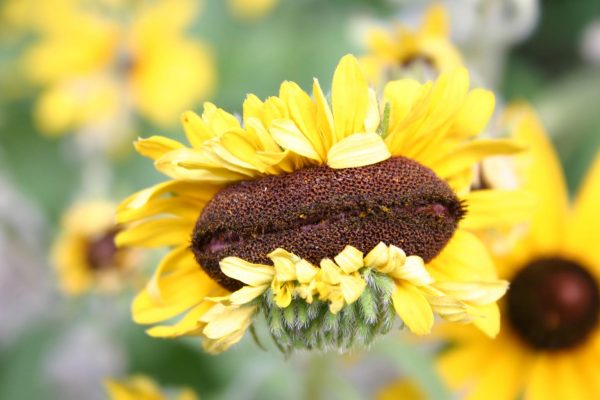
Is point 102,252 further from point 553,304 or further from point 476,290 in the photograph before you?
point 476,290

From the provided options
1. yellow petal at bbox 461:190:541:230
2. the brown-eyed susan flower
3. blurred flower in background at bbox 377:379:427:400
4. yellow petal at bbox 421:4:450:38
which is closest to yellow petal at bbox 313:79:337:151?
the brown-eyed susan flower

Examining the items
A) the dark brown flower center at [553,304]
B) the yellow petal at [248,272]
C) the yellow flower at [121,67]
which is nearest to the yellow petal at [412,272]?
the yellow petal at [248,272]

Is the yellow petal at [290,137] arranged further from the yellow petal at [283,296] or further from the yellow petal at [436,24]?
the yellow petal at [436,24]

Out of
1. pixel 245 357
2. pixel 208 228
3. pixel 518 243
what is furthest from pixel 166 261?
pixel 245 357

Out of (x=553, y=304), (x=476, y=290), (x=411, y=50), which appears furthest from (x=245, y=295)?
(x=553, y=304)

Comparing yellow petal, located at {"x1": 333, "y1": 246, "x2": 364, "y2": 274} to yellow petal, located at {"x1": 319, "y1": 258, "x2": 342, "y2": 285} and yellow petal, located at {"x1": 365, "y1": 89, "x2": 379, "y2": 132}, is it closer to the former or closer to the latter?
yellow petal, located at {"x1": 319, "y1": 258, "x2": 342, "y2": 285}

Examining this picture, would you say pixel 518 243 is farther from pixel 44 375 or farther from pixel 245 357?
pixel 44 375
